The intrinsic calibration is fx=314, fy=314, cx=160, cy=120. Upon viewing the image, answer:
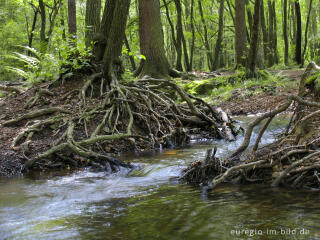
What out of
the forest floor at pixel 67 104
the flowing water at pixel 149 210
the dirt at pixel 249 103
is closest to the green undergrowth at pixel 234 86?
the forest floor at pixel 67 104

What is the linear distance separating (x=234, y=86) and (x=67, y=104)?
26.9 ft

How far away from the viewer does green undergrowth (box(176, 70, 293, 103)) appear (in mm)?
12422

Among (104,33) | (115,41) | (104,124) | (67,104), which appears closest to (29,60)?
(67,104)

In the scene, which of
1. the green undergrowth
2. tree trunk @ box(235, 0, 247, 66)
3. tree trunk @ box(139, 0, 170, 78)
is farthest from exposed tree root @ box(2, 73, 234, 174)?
tree trunk @ box(235, 0, 247, 66)

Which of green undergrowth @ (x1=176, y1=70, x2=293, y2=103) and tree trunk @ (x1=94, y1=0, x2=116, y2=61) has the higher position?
tree trunk @ (x1=94, y1=0, x2=116, y2=61)

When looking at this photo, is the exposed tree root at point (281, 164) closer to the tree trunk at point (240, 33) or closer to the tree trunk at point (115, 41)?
the tree trunk at point (115, 41)

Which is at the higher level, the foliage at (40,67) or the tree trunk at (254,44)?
the tree trunk at (254,44)

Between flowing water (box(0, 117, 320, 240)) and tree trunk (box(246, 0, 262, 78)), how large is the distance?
7.49 metres

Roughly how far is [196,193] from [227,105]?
349 inches

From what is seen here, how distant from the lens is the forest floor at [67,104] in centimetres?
554

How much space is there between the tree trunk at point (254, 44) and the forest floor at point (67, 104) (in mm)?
738

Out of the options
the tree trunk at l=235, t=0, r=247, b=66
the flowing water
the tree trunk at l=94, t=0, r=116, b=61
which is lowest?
the flowing water

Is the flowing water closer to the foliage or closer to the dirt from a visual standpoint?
the foliage

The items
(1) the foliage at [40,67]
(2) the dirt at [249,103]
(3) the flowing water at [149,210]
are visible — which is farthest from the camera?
(2) the dirt at [249,103]
